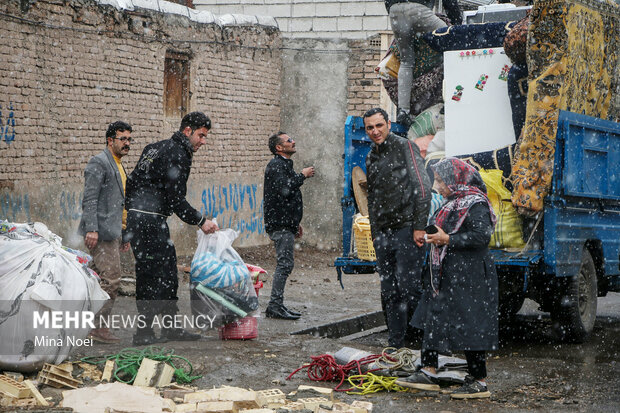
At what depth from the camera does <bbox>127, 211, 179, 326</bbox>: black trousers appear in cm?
689

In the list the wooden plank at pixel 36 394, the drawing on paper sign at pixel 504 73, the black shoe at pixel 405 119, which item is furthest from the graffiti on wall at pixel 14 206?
the drawing on paper sign at pixel 504 73

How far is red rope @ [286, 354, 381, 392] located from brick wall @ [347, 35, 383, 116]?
899 cm

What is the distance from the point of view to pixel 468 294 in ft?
18.2

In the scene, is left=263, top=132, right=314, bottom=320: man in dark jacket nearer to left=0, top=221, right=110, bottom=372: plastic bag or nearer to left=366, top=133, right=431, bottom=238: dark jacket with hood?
left=366, top=133, right=431, bottom=238: dark jacket with hood

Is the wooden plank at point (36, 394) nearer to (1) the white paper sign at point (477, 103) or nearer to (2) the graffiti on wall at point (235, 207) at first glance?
(1) the white paper sign at point (477, 103)

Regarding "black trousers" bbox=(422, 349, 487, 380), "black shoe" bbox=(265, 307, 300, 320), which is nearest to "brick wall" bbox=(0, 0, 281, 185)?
"black shoe" bbox=(265, 307, 300, 320)

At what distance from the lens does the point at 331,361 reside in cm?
608

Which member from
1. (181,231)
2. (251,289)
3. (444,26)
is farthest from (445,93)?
(181,231)

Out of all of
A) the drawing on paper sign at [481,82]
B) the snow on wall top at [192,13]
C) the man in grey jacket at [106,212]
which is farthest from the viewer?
the snow on wall top at [192,13]

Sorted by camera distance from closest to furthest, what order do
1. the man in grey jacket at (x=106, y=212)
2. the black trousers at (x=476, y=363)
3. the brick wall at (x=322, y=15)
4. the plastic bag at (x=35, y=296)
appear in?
the black trousers at (x=476, y=363)
the plastic bag at (x=35, y=296)
the man in grey jacket at (x=106, y=212)
the brick wall at (x=322, y=15)

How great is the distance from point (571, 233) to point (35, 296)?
4655 millimetres

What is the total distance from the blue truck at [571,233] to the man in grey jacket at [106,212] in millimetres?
2172

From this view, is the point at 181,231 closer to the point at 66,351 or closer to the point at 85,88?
the point at 85,88

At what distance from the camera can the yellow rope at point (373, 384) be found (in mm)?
5777
